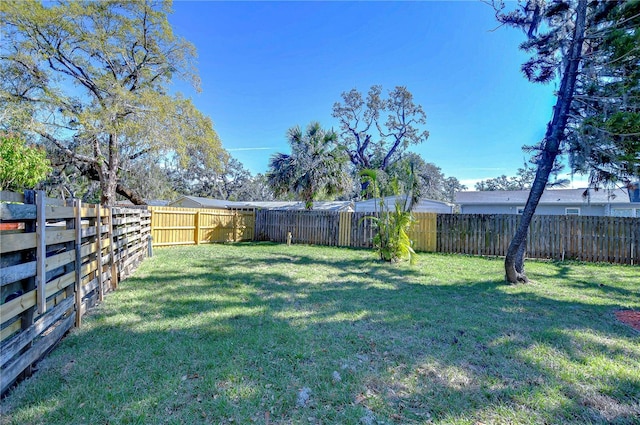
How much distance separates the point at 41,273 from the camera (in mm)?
2379

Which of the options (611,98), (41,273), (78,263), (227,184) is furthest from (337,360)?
(227,184)

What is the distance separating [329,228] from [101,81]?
10.9 m

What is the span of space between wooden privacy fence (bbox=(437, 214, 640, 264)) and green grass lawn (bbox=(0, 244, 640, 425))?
495 centimetres

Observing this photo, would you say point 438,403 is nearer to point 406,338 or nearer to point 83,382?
point 406,338

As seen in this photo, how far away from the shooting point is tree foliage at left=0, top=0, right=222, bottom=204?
11.0 meters

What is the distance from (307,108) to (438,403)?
18304 mm

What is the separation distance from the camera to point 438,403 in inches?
84.2

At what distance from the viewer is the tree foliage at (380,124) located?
2420 centimetres

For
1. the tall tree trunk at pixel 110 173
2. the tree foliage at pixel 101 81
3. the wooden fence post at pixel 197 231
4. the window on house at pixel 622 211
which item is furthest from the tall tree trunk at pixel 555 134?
the tall tree trunk at pixel 110 173

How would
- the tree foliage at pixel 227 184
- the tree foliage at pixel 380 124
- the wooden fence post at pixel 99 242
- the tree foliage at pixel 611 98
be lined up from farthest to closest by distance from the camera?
the tree foliage at pixel 227 184
the tree foliage at pixel 380 124
the tree foliage at pixel 611 98
the wooden fence post at pixel 99 242

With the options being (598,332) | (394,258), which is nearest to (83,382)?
(598,332)

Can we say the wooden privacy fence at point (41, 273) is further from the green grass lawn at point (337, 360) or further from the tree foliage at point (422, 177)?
the tree foliage at point (422, 177)

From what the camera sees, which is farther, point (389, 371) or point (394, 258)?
point (394, 258)

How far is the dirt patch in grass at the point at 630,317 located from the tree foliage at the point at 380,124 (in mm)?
20612
